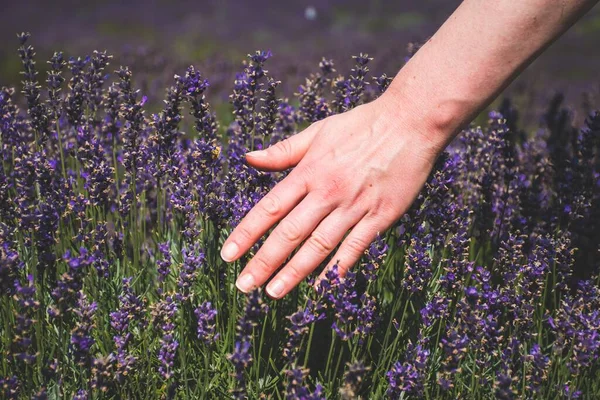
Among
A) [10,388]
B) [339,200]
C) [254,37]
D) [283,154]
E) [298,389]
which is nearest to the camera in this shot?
[298,389]

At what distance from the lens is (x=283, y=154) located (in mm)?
2580

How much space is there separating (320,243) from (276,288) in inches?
9.5

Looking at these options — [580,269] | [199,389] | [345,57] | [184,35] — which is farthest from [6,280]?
[184,35]

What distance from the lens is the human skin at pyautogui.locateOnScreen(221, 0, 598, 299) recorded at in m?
2.36

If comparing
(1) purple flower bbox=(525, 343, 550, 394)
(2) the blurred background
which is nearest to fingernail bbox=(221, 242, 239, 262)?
(1) purple flower bbox=(525, 343, 550, 394)

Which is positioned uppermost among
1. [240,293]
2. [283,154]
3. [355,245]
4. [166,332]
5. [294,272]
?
[283,154]

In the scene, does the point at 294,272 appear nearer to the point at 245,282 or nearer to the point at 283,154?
the point at 245,282

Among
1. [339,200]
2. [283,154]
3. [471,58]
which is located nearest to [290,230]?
[339,200]

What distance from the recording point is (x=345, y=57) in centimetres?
1129

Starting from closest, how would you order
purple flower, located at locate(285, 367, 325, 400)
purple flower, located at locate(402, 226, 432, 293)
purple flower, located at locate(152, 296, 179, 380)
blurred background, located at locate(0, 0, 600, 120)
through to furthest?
purple flower, located at locate(285, 367, 325, 400) → purple flower, located at locate(152, 296, 179, 380) → purple flower, located at locate(402, 226, 432, 293) → blurred background, located at locate(0, 0, 600, 120)

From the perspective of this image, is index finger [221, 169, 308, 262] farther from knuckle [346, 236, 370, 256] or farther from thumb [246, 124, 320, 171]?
knuckle [346, 236, 370, 256]

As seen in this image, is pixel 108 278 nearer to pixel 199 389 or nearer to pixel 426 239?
pixel 199 389

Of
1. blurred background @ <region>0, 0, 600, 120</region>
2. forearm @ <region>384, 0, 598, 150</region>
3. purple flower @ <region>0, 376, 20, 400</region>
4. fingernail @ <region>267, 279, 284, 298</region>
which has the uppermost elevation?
blurred background @ <region>0, 0, 600, 120</region>

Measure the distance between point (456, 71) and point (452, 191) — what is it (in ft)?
4.02
